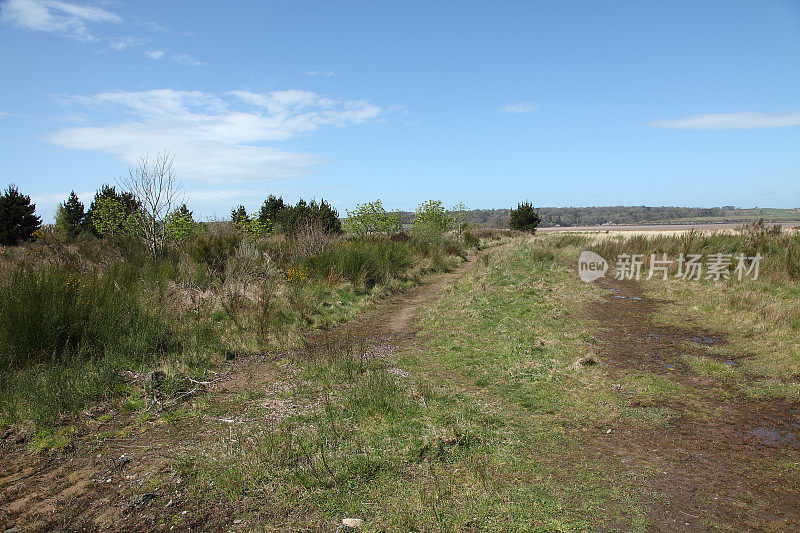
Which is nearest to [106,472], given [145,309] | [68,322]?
[68,322]

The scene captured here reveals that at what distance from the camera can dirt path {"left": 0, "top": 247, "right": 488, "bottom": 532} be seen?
281 centimetres

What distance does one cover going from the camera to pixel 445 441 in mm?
3688

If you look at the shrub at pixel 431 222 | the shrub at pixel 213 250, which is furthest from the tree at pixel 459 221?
the shrub at pixel 213 250

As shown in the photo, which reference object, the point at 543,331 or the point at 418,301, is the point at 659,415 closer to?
the point at 543,331

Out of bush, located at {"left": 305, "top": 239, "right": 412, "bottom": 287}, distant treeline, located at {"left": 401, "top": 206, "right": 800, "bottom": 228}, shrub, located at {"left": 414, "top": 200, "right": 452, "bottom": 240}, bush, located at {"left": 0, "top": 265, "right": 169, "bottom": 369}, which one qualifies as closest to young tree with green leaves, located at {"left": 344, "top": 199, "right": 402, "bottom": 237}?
shrub, located at {"left": 414, "top": 200, "right": 452, "bottom": 240}

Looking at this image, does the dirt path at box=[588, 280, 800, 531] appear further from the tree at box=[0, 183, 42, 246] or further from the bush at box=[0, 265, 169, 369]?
the tree at box=[0, 183, 42, 246]

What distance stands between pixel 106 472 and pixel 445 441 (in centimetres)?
252

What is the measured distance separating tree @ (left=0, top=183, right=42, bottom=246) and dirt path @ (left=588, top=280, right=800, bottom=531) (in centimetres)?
3300

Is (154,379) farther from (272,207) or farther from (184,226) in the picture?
(272,207)

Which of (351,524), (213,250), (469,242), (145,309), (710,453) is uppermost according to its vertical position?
(213,250)

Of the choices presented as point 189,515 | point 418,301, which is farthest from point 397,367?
point 418,301

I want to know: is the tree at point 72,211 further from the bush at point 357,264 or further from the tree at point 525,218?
the tree at point 525,218

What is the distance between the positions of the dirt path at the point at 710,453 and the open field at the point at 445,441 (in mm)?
17

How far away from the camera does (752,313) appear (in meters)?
8.07
